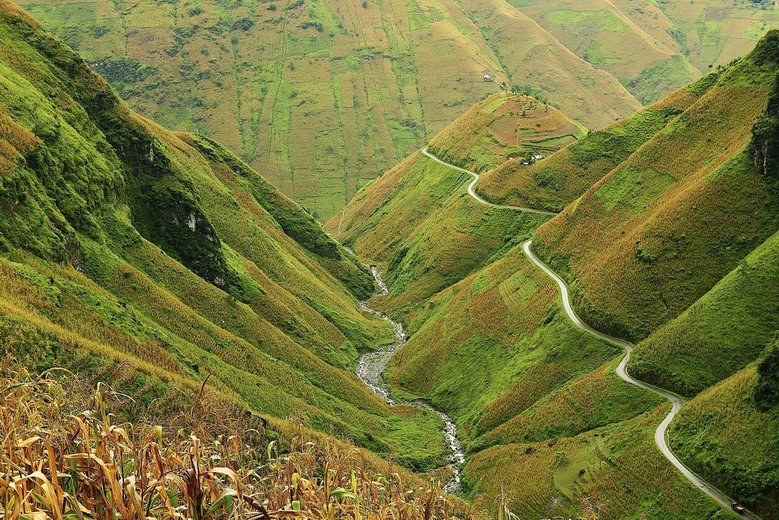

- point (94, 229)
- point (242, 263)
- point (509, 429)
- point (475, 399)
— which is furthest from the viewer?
point (242, 263)

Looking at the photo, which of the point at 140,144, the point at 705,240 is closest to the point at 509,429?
the point at 705,240

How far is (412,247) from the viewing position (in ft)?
497

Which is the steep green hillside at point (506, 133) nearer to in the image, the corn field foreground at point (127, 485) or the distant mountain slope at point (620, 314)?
the distant mountain slope at point (620, 314)

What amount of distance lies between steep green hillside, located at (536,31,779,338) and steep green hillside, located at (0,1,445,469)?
32541 mm

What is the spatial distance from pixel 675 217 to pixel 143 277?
6895 cm

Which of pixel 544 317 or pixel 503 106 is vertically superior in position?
pixel 503 106

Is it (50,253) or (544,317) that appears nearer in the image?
(50,253)

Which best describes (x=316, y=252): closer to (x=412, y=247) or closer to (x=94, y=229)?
(x=412, y=247)

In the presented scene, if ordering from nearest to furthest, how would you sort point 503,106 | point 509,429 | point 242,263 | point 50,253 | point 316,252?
point 50,253 → point 509,429 → point 242,263 → point 316,252 → point 503,106

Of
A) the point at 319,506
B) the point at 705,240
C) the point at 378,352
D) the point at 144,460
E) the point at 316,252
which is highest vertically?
the point at 144,460

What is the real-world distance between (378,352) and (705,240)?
6097 cm

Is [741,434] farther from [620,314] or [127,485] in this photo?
[127,485]

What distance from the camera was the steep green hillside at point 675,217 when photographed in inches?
3019

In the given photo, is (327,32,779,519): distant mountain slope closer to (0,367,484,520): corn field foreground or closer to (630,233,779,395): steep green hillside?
(630,233,779,395): steep green hillside
